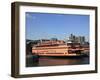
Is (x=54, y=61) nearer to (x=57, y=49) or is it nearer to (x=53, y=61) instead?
(x=53, y=61)

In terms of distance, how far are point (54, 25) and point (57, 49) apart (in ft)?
0.78

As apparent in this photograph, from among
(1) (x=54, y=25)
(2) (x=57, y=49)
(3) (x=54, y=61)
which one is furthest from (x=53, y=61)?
(1) (x=54, y=25)

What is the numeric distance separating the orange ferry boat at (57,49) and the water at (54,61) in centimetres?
4

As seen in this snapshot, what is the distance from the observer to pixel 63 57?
2.46m

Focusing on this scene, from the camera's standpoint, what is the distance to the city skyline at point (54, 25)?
7.61 feet

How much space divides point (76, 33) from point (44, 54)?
0.40m

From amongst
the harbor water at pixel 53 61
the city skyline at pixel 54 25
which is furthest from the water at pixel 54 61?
the city skyline at pixel 54 25

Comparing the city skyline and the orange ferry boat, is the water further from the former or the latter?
the city skyline

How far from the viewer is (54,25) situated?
242 cm

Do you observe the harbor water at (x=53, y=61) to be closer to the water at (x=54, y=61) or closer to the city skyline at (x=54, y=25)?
the water at (x=54, y=61)

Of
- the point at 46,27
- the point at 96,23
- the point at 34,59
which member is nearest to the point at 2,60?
the point at 34,59

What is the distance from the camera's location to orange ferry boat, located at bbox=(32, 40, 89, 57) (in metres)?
2.35

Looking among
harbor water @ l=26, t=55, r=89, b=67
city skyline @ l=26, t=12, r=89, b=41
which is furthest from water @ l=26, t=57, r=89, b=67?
city skyline @ l=26, t=12, r=89, b=41

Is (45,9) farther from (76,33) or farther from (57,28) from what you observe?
(76,33)
